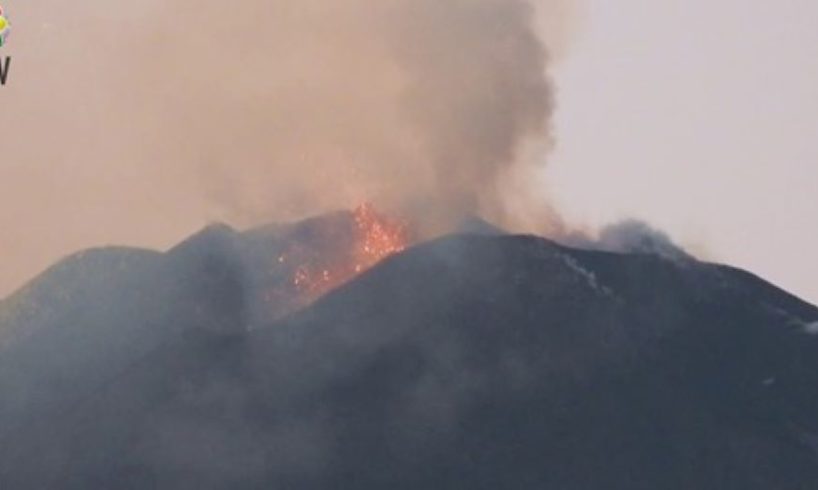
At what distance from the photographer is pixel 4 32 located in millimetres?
161875

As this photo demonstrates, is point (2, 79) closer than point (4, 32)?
Yes

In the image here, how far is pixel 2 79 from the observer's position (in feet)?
488

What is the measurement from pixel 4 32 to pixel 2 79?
44.9 ft

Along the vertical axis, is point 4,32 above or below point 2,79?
above
